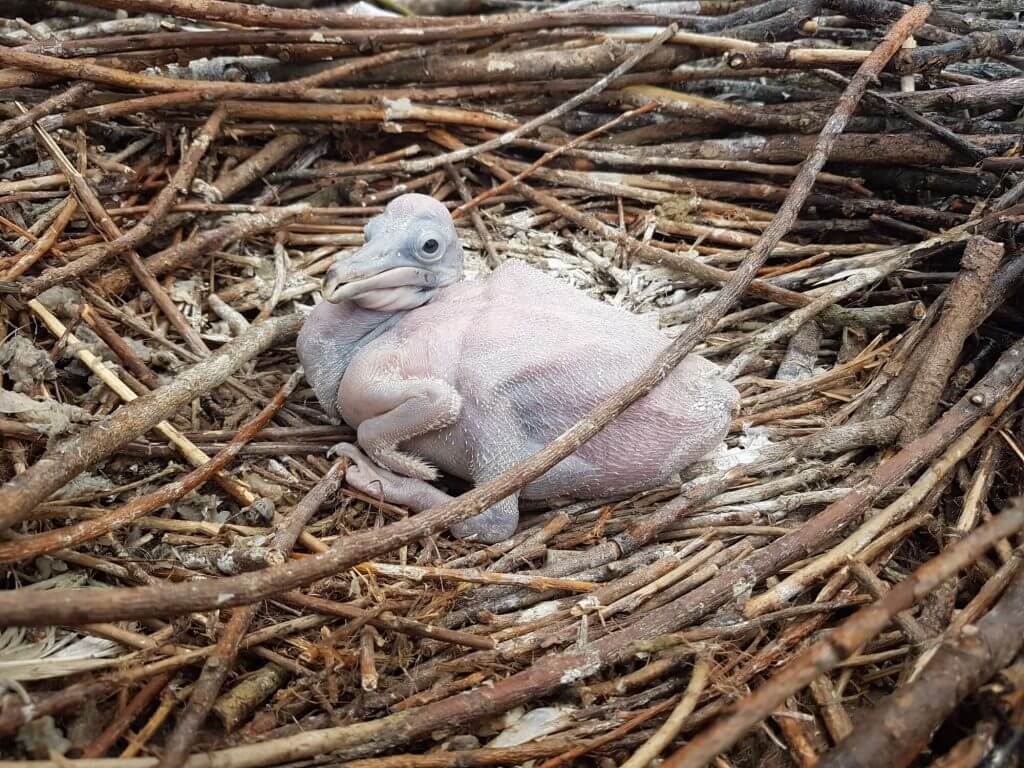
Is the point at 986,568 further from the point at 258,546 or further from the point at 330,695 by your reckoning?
the point at 258,546

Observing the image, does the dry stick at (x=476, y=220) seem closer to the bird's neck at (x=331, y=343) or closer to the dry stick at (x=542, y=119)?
the dry stick at (x=542, y=119)

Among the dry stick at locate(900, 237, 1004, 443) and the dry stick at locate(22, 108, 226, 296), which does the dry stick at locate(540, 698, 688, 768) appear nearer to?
the dry stick at locate(900, 237, 1004, 443)

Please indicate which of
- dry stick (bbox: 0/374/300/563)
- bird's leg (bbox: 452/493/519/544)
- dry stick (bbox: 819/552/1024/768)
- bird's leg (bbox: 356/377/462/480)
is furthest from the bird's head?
dry stick (bbox: 819/552/1024/768)

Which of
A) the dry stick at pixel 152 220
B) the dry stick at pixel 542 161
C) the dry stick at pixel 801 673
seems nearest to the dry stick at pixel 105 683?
the dry stick at pixel 801 673

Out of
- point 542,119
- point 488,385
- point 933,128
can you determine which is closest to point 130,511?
point 488,385

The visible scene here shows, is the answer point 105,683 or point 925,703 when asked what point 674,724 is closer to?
point 925,703

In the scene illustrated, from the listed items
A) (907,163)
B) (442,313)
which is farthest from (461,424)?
(907,163)
